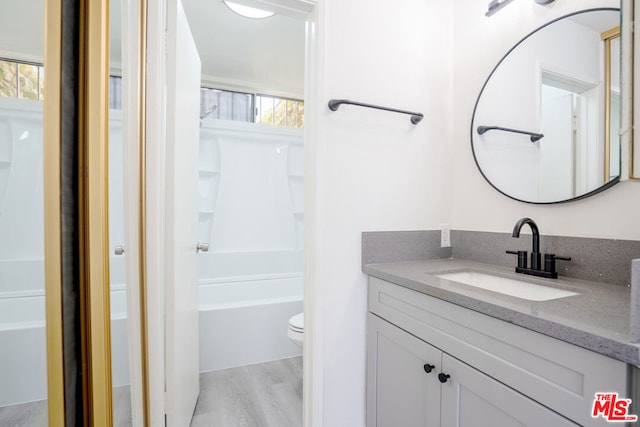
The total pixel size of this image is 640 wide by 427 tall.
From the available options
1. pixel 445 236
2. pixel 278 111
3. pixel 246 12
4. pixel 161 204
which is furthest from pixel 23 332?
pixel 278 111

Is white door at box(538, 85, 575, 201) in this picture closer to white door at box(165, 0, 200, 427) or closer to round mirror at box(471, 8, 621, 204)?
round mirror at box(471, 8, 621, 204)

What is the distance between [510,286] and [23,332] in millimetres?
1528

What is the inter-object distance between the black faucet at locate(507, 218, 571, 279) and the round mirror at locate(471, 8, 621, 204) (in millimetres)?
186

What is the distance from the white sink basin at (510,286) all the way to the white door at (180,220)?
3.89 feet

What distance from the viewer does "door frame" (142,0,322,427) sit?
1.25 m

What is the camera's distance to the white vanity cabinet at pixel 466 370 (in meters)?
0.71

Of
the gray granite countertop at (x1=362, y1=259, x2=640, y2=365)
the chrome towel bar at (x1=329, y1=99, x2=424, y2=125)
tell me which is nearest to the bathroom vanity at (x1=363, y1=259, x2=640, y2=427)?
the gray granite countertop at (x1=362, y1=259, x2=640, y2=365)

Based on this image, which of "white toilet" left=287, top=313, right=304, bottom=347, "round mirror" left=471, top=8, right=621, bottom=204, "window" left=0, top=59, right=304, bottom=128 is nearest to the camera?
"round mirror" left=471, top=8, right=621, bottom=204

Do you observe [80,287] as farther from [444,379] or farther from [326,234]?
[444,379]

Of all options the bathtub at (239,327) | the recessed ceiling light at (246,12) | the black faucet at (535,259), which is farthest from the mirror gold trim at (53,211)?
the recessed ceiling light at (246,12)

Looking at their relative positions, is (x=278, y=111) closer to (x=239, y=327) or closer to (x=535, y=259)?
(x=239, y=327)

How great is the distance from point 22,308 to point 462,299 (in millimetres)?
1099

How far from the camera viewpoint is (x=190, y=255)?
1682 mm

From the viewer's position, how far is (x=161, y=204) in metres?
1.28
